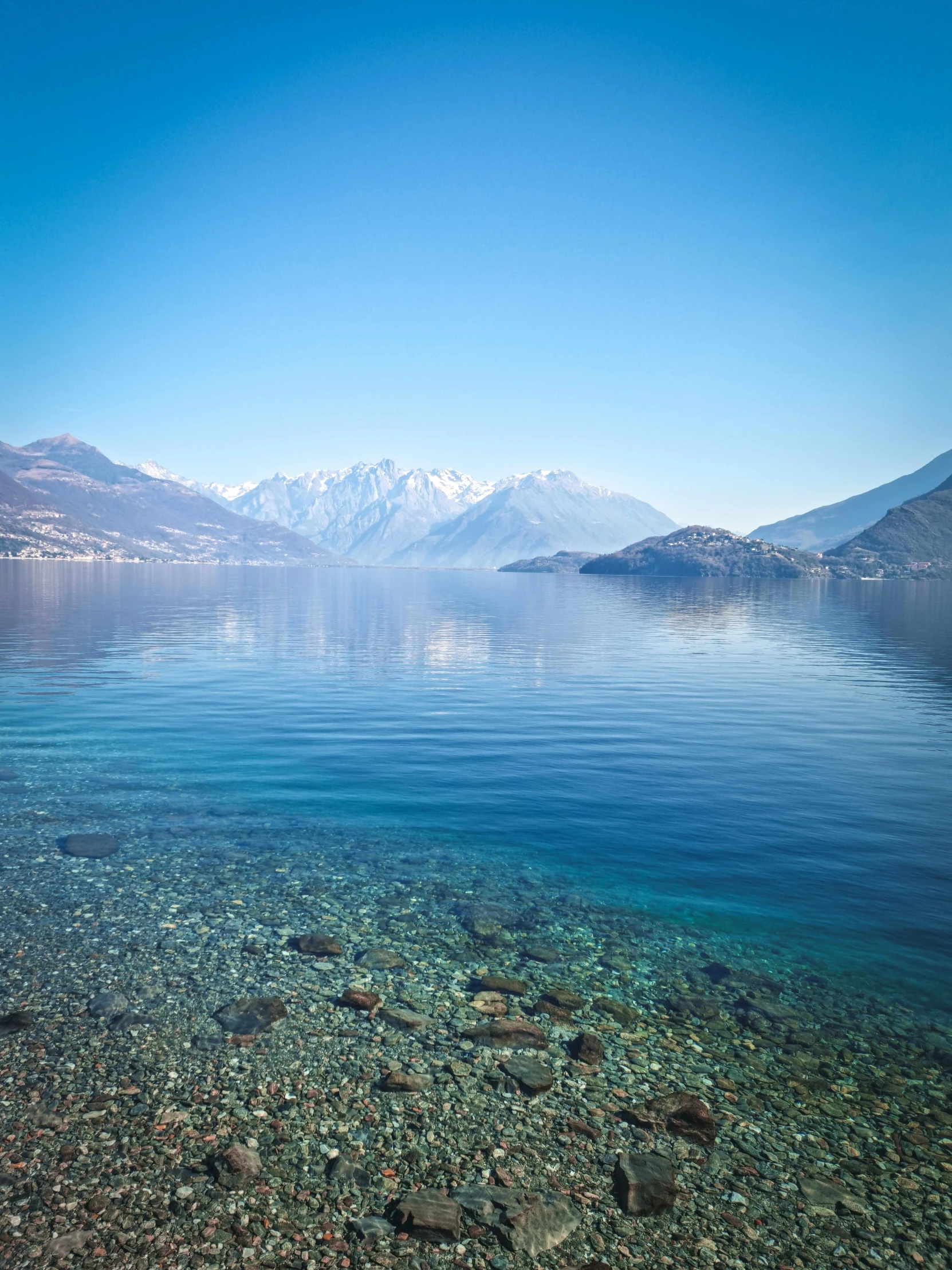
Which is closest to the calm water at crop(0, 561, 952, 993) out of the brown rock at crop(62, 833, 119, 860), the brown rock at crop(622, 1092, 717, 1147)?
the brown rock at crop(62, 833, 119, 860)

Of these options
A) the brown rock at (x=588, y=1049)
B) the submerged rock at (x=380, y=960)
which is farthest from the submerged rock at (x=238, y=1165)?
the submerged rock at (x=380, y=960)

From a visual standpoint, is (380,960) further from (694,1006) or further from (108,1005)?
(694,1006)

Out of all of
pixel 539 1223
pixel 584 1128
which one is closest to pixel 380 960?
pixel 584 1128

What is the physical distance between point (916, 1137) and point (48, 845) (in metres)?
22.8

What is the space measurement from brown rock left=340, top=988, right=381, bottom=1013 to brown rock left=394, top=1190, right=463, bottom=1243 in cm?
493

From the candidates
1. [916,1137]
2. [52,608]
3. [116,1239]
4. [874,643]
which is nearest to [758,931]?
[916,1137]

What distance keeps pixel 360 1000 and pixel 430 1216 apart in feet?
18.6

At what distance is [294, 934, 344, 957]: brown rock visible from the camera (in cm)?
1673

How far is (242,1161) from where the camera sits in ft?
33.2

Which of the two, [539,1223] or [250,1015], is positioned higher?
[539,1223]

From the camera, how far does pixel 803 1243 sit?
9398 millimetres

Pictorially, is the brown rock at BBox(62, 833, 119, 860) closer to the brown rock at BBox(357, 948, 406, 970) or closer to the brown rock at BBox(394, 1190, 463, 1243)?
the brown rock at BBox(357, 948, 406, 970)

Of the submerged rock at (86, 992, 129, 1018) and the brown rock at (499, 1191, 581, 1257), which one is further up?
the brown rock at (499, 1191, 581, 1257)

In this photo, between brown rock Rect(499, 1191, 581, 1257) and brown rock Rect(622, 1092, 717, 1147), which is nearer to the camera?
brown rock Rect(499, 1191, 581, 1257)
